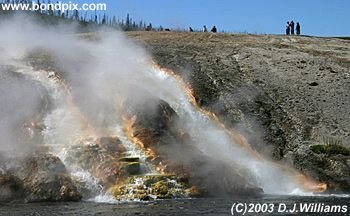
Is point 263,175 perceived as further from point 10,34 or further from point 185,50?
point 10,34

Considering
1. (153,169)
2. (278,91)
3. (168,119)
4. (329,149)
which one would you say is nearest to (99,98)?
(168,119)

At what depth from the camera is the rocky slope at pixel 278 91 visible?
88.8 ft

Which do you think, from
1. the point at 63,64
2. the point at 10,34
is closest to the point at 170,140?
the point at 63,64

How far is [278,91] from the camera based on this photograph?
32.3 m

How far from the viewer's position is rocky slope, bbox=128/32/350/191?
27.1 m

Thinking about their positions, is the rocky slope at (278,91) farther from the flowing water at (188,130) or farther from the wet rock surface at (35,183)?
the wet rock surface at (35,183)

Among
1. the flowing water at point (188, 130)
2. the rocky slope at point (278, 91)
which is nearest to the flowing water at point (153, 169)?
the flowing water at point (188, 130)

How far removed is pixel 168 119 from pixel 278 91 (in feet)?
28.4

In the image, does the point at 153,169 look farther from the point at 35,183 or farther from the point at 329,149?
the point at 329,149

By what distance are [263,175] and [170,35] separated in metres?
19.8

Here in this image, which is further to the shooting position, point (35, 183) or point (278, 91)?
point (278, 91)

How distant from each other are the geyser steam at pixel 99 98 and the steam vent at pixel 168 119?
0.08 m

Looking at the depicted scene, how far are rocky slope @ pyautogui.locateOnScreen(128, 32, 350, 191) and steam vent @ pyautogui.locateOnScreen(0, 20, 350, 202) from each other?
69 millimetres

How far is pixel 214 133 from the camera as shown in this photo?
90.6 feet
